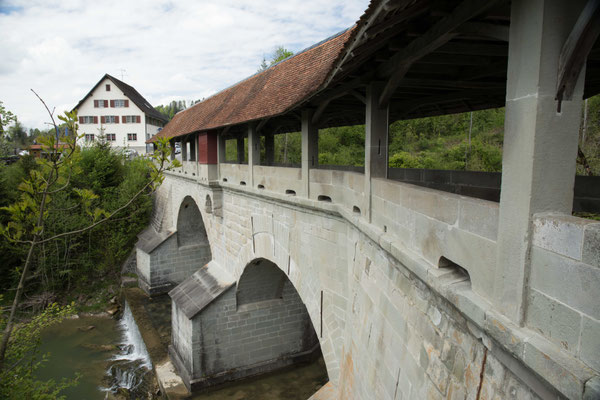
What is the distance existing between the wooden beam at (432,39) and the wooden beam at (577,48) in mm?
671

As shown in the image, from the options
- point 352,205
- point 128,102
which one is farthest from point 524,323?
point 128,102

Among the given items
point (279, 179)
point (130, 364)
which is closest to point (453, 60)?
point (279, 179)

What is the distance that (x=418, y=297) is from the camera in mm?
3670

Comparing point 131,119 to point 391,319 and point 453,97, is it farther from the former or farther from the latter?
point 391,319

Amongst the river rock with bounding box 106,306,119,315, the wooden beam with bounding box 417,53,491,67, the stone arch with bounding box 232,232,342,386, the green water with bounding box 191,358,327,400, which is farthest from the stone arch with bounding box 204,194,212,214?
the wooden beam with bounding box 417,53,491,67

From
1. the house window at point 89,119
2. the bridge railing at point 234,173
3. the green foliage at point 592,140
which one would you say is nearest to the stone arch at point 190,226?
the bridge railing at point 234,173

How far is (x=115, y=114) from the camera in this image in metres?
42.1

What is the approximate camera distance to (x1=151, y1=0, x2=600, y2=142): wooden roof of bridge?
2912 mm

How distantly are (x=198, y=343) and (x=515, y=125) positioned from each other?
12.7m

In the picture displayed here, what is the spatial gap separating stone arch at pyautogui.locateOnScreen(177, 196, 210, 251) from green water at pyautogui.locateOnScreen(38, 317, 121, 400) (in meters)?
5.45

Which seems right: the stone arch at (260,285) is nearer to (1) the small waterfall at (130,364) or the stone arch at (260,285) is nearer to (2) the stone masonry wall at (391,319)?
(2) the stone masonry wall at (391,319)

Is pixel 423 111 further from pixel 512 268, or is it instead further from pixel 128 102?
pixel 128 102

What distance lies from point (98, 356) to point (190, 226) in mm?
7822

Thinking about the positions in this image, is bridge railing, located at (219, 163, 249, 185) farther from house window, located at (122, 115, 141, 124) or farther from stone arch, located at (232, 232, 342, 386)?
house window, located at (122, 115, 141, 124)
